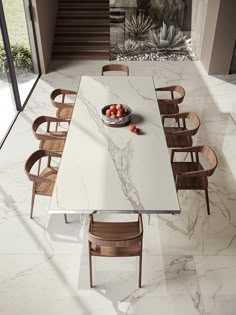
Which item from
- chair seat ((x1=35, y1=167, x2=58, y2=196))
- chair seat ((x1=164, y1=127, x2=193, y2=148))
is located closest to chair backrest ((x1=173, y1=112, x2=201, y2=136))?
chair seat ((x1=164, y1=127, x2=193, y2=148))

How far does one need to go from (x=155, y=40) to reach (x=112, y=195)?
5785mm

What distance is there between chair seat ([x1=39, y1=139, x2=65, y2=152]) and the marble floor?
570 millimetres

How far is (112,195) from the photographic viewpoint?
110 inches

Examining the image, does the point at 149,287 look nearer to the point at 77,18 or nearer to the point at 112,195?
the point at 112,195

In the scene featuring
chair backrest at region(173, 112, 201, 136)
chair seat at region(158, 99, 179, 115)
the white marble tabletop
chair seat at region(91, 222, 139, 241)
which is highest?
the white marble tabletop

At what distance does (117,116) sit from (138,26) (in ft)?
14.5

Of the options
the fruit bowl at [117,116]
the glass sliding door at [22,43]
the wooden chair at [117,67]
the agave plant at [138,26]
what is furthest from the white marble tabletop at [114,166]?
the agave plant at [138,26]

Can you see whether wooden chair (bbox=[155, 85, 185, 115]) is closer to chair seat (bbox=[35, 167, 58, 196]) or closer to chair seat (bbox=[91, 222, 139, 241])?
chair seat (bbox=[35, 167, 58, 196])

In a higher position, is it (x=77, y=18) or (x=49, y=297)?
(x=77, y=18)

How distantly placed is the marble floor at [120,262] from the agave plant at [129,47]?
13.9ft

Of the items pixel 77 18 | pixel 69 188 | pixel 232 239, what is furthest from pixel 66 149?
pixel 77 18

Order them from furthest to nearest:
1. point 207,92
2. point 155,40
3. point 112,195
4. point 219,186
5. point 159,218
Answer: point 155,40
point 207,92
point 219,186
point 159,218
point 112,195

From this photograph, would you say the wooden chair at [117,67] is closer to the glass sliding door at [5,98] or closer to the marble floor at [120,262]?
the glass sliding door at [5,98]

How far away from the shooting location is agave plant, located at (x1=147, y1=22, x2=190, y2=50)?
7410mm
